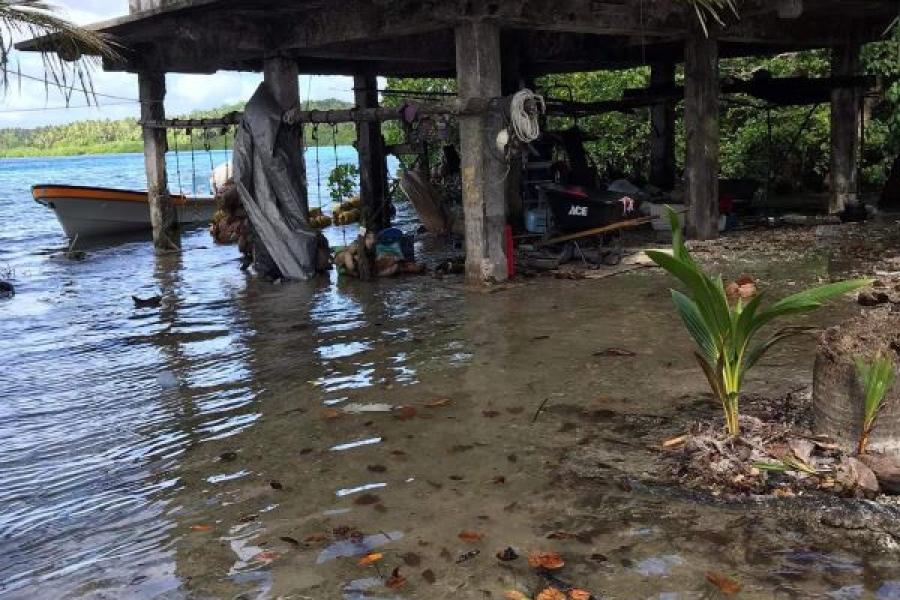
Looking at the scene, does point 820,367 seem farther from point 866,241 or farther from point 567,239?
point 866,241

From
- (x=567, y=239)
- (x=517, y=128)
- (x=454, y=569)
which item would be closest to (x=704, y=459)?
(x=454, y=569)

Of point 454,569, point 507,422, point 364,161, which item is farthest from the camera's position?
point 364,161

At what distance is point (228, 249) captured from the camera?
680 inches

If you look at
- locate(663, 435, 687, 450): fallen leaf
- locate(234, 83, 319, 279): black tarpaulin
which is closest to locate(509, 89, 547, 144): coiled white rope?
locate(234, 83, 319, 279): black tarpaulin

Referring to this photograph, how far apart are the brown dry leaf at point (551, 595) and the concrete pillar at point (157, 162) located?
1372 cm

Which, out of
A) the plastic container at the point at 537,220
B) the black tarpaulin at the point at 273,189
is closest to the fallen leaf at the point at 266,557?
the black tarpaulin at the point at 273,189

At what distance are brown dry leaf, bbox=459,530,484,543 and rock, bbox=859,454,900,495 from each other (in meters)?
1.85

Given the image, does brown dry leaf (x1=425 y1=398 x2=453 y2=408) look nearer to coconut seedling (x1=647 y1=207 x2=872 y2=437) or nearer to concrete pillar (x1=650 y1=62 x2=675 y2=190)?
coconut seedling (x1=647 y1=207 x2=872 y2=437)

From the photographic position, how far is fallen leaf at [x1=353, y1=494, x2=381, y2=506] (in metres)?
4.29

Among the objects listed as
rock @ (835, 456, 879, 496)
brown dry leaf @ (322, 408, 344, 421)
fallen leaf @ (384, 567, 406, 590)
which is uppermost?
rock @ (835, 456, 879, 496)

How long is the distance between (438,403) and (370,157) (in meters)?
11.6

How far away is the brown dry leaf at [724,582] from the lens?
3256mm

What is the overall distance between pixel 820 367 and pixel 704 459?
2.47ft

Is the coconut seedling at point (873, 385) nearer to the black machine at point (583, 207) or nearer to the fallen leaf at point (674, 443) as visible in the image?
the fallen leaf at point (674, 443)
